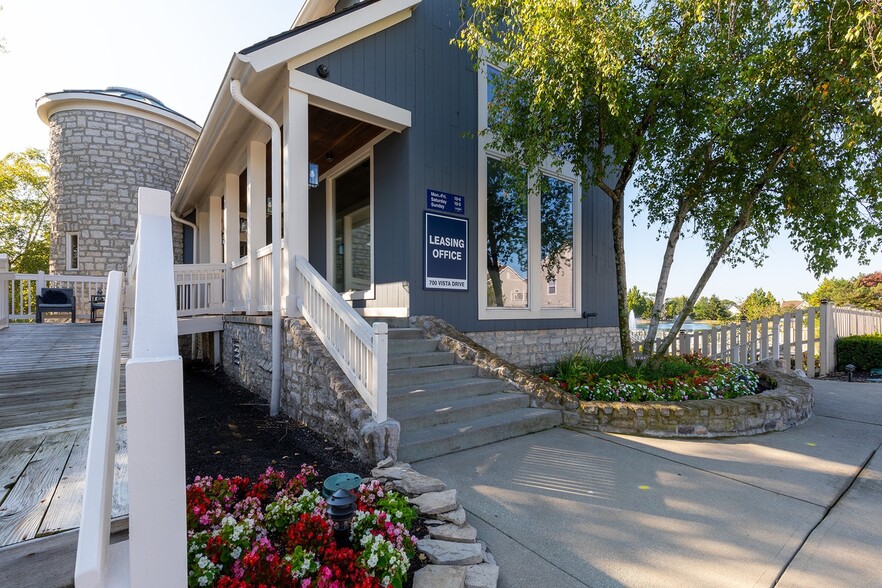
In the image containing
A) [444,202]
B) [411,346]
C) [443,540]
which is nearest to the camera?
[443,540]

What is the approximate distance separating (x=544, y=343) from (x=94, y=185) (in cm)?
1186

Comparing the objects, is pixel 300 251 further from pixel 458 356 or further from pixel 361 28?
pixel 361 28

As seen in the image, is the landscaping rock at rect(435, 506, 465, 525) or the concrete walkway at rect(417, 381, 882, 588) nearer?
the concrete walkway at rect(417, 381, 882, 588)

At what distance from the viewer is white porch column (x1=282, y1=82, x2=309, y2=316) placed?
439 cm

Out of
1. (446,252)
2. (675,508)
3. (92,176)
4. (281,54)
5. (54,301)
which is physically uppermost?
(92,176)

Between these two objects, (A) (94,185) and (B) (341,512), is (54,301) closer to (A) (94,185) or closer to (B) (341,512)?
(A) (94,185)

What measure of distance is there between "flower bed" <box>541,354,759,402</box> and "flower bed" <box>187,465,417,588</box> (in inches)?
124

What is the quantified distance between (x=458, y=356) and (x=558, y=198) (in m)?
3.51

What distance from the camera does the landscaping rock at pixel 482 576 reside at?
180 cm

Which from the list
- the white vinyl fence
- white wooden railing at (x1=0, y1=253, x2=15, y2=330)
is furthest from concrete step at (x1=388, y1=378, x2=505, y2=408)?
white wooden railing at (x1=0, y1=253, x2=15, y2=330)

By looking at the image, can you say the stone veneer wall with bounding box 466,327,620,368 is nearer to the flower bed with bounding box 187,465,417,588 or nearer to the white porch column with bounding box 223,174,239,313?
the flower bed with bounding box 187,465,417,588

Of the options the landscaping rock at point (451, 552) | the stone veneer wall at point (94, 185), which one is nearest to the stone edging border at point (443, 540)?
the landscaping rock at point (451, 552)

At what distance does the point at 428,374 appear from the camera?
14.0 feet

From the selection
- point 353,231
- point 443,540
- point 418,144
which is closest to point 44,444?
point 443,540
